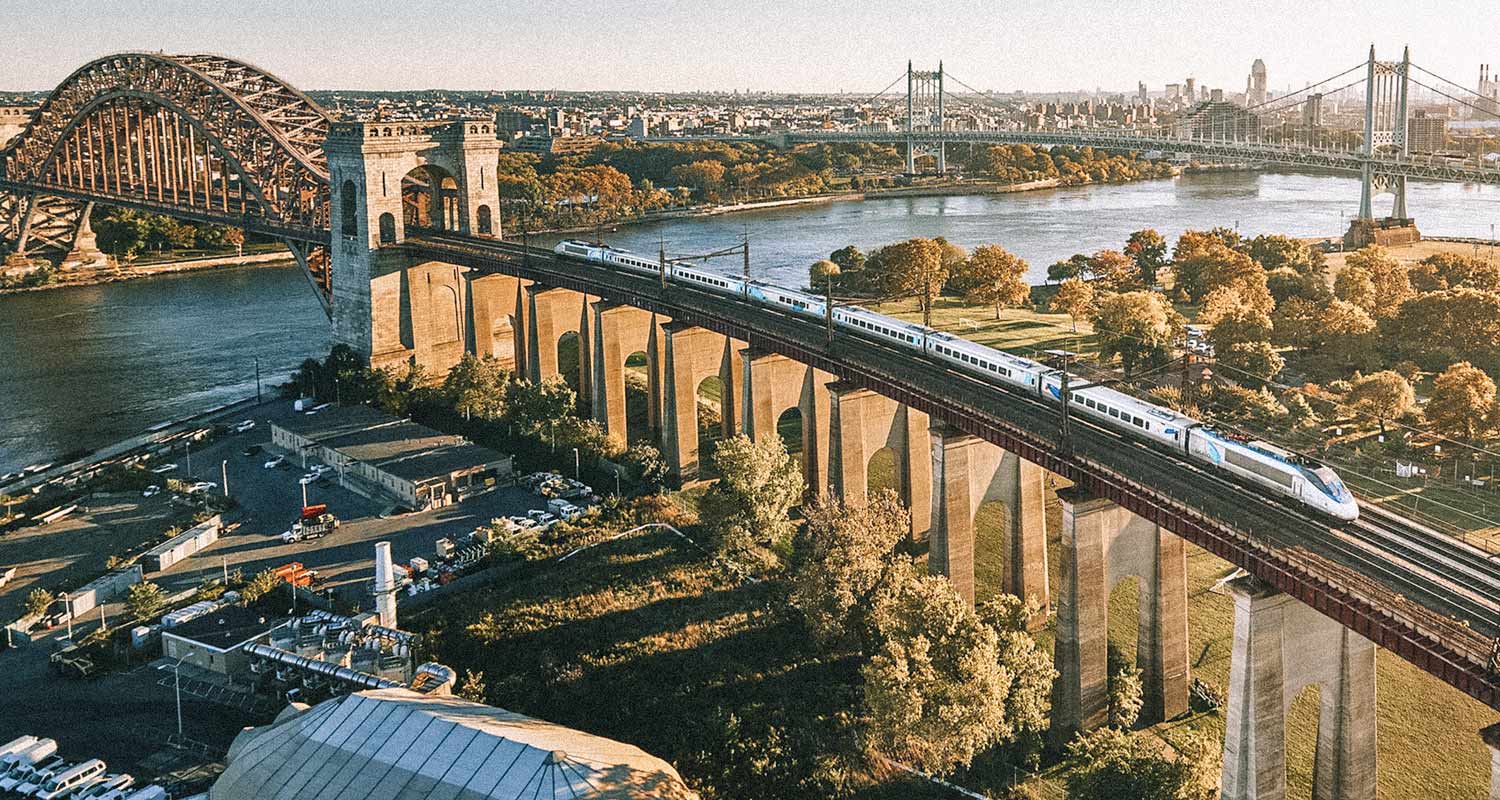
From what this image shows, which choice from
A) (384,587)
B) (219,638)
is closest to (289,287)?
(219,638)

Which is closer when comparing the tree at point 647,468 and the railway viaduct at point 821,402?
the railway viaduct at point 821,402

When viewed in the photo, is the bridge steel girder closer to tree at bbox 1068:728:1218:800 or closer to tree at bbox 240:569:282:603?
tree at bbox 1068:728:1218:800

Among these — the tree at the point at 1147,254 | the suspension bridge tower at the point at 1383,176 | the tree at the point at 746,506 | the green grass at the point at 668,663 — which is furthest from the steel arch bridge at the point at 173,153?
the suspension bridge tower at the point at 1383,176

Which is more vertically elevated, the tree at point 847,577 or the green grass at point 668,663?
the tree at point 847,577

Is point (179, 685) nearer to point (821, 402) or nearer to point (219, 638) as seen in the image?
point (219, 638)

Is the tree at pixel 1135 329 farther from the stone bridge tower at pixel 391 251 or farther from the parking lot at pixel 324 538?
the stone bridge tower at pixel 391 251

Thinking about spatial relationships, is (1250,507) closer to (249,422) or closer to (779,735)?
(779,735)
